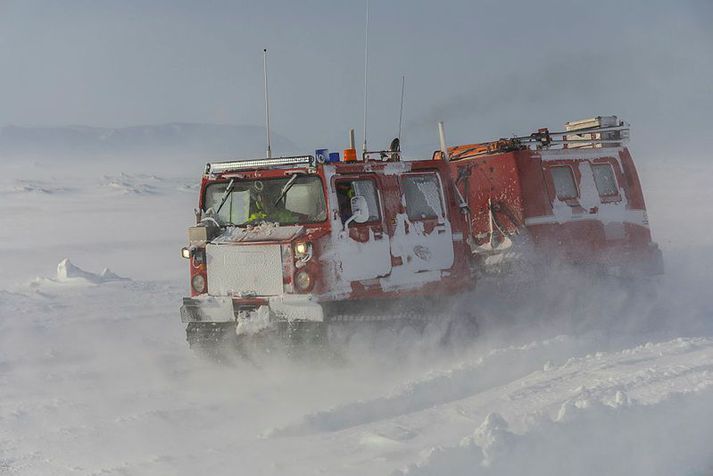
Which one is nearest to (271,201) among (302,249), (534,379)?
(302,249)

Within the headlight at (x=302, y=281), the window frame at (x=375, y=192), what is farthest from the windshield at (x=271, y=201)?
the headlight at (x=302, y=281)

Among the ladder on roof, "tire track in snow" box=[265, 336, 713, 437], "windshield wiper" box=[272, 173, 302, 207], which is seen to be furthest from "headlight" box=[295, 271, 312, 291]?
the ladder on roof

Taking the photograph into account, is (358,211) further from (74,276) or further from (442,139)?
(74,276)

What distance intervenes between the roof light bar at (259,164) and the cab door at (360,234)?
37cm

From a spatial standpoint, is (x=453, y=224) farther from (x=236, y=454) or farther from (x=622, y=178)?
(x=236, y=454)

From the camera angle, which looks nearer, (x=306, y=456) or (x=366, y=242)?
(x=306, y=456)

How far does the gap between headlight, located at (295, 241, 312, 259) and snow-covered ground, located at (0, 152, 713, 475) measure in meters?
1.04

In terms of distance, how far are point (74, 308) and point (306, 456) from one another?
832 centimetres

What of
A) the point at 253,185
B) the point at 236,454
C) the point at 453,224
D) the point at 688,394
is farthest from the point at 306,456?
the point at 453,224

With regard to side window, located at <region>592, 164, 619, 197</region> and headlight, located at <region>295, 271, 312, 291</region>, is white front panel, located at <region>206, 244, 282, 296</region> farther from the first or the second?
side window, located at <region>592, 164, 619, 197</region>

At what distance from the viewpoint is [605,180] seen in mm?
10789

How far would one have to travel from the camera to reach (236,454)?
5.15 m

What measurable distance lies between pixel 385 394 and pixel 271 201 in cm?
264

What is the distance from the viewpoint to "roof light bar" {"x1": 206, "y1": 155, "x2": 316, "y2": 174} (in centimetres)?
803
